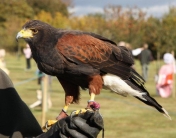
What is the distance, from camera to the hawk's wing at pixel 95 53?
13.0 feet

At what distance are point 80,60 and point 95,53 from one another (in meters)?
0.24

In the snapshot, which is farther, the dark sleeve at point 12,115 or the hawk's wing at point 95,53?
the hawk's wing at point 95,53

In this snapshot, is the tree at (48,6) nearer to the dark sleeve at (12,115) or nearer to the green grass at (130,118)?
the green grass at (130,118)

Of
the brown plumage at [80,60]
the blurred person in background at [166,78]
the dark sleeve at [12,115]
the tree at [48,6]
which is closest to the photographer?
the dark sleeve at [12,115]

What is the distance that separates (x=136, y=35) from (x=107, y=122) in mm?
44105

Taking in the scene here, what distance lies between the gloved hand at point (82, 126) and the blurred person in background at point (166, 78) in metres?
14.9

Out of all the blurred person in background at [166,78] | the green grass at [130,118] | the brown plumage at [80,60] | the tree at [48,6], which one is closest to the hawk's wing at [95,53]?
the brown plumage at [80,60]

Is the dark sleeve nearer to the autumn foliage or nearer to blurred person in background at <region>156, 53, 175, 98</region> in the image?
blurred person in background at <region>156, 53, 175, 98</region>

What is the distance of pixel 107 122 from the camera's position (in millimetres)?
11906

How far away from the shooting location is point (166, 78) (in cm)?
1795

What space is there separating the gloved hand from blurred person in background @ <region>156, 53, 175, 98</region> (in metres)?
14.9

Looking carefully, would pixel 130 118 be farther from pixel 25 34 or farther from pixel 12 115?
pixel 12 115

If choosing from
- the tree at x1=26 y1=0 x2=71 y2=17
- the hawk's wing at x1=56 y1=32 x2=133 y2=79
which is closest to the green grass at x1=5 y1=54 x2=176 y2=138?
the hawk's wing at x1=56 y1=32 x2=133 y2=79

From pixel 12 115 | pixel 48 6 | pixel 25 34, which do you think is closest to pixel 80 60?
pixel 25 34
